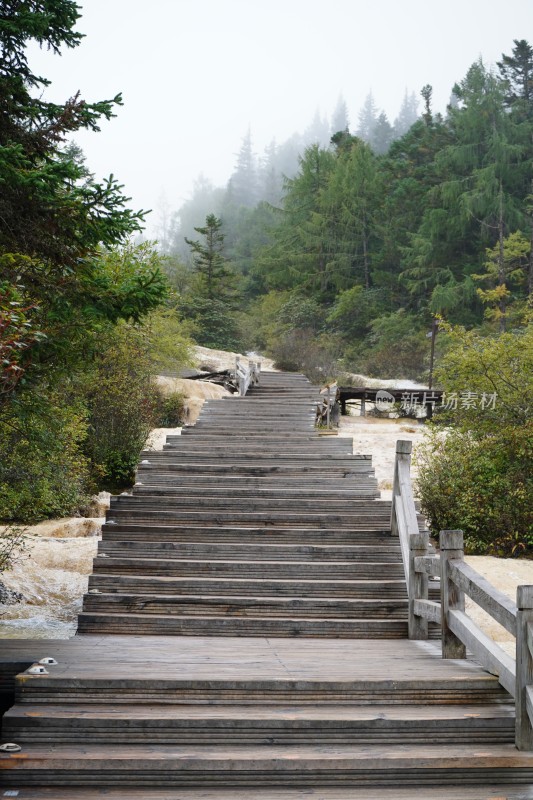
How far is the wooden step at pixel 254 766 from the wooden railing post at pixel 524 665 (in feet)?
0.35

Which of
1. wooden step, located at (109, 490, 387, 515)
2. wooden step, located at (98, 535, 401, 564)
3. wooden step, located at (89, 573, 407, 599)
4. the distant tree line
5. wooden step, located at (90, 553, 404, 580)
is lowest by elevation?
wooden step, located at (89, 573, 407, 599)

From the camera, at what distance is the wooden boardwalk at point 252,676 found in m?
4.13

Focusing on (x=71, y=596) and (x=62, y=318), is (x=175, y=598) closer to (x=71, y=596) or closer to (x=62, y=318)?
(x=62, y=318)

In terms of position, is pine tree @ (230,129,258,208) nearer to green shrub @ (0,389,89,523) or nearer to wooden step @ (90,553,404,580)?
green shrub @ (0,389,89,523)

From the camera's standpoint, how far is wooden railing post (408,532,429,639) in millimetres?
6672

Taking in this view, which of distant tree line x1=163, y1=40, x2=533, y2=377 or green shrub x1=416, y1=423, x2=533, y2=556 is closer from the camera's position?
green shrub x1=416, y1=423, x2=533, y2=556

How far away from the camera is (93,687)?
4.71m

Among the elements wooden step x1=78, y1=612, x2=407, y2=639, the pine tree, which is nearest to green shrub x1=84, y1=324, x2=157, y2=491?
wooden step x1=78, y1=612, x2=407, y2=639

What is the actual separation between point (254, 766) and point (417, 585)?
2971 mm

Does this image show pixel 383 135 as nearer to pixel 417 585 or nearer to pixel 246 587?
pixel 246 587

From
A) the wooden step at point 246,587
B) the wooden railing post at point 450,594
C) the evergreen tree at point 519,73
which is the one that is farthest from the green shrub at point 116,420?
the evergreen tree at point 519,73

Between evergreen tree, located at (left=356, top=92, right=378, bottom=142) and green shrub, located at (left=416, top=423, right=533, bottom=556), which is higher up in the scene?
evergreen tree, located at (left=356, top=92, right=378, bottom=142)

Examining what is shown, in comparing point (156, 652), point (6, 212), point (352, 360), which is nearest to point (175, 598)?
point (156, 652)

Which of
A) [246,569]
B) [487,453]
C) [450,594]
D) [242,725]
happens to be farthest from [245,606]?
[487,453]
